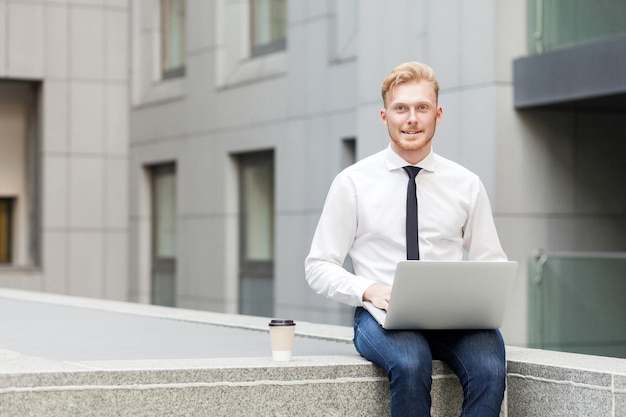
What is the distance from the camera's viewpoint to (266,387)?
5.09 metres

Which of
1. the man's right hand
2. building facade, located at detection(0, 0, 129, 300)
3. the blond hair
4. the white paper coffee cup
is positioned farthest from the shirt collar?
building facade, located at detection(0, 0, 129, 300)

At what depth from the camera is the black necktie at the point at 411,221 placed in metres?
5.37

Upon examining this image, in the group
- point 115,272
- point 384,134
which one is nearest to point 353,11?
point 384,134

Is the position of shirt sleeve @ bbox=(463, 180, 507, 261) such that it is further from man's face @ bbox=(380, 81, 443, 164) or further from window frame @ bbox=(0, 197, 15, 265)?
window frame @ bbox=(0, 197, 15, 265)

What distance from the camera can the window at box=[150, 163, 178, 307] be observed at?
22.8 metres

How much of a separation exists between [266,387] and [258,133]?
14611mm

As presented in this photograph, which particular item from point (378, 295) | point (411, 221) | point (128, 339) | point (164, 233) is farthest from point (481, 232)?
point (164, 233)

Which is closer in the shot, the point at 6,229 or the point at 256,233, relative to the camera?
the point at 256,233

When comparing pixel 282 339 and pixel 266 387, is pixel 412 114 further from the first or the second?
pixel 266 387

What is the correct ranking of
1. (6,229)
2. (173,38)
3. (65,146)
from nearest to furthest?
(173,38) < (65,146) < (6,229)

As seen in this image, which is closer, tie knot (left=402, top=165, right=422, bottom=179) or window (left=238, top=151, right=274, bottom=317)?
tie knot (left=402, top=165, right=422, bottom=179)

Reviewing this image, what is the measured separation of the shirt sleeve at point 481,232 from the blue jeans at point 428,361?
1.24 feet

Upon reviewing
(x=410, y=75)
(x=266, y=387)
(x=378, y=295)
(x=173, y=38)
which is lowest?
(x=266, y=387)

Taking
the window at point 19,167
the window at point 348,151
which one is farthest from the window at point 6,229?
the window at point 348,151
